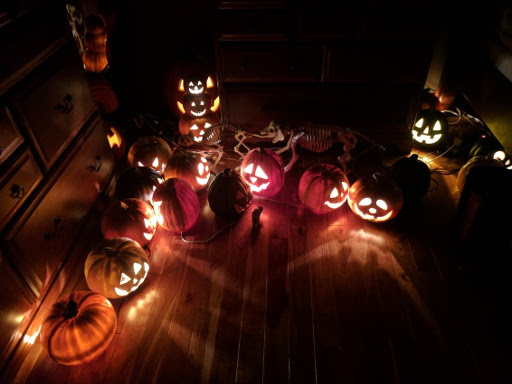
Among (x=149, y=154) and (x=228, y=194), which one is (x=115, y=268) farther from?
(x=149, y=154)

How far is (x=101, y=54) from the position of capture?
276 centimetres

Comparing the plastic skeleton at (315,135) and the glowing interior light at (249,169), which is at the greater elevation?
the plastic skeleton at (315,135)

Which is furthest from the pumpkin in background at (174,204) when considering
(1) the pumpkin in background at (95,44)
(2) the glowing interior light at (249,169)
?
(1) the pumpkin in background at (95,44)

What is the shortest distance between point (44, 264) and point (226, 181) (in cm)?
103

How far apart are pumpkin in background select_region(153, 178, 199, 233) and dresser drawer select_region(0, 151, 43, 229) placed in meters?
0.63

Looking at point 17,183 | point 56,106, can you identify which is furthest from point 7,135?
point 56,106

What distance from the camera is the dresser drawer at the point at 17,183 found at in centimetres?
154

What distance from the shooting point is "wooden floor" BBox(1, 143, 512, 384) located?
1695 mm

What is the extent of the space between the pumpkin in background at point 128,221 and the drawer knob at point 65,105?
545 mm

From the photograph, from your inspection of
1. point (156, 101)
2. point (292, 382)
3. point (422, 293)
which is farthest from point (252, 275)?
point (156, 101)

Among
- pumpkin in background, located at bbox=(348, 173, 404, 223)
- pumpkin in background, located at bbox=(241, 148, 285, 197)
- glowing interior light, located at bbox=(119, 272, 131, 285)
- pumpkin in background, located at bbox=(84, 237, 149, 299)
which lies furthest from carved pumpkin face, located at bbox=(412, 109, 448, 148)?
glowing interior light, located at bbox=(119, 272, 131, 285)

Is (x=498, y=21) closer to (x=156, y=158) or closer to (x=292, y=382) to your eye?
(x=156, y=158)

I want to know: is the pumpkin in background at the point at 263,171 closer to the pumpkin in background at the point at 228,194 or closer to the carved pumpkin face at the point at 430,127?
the pumpkin in background at the point at 228,194

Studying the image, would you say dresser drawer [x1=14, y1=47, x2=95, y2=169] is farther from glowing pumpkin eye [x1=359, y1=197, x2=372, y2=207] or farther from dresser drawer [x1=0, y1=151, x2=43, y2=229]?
glowing pumpkin eye [x1=359, y1=197, x2=372, y2=207]
